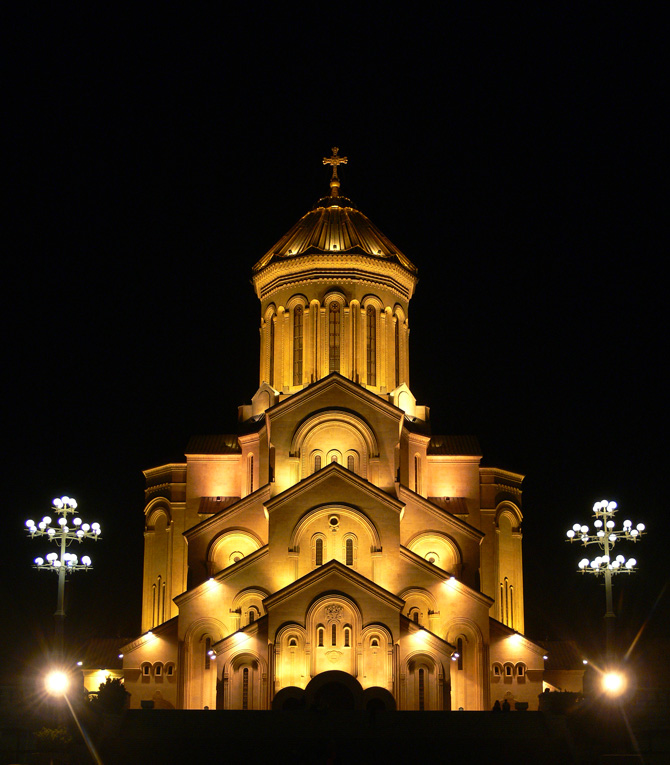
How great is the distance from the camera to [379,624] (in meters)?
34.5

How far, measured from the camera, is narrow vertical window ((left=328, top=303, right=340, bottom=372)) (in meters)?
42.2

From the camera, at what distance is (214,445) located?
43531mm

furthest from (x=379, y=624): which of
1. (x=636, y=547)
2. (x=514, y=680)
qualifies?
(x=636, y=547)

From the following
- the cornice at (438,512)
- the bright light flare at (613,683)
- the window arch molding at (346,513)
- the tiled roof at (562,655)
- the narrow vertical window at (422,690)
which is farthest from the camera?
the tiled roof at (562,655)

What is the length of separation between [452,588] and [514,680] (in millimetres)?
A: 3564

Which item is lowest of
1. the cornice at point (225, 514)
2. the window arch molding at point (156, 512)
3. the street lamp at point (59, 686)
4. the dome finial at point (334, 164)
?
the street lamp at point (59, 686)

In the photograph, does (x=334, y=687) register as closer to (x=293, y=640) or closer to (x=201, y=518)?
(x=293, y=640)

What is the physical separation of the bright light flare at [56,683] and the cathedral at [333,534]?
297 inches

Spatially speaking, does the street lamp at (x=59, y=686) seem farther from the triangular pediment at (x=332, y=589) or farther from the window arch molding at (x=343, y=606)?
the window arch molding at (x=343, y=606)

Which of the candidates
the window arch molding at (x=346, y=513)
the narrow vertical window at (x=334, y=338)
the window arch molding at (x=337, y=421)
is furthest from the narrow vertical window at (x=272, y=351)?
the window arch molding at (x=346, y=513)

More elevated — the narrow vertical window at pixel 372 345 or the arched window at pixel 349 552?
the narrow vertical window at pixel 372 345

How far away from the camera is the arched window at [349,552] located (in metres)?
36.9

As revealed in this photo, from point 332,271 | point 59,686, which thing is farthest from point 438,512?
point 59,686

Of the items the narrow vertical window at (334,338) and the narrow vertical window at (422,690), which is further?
the narrow vertical window at (334,338)
